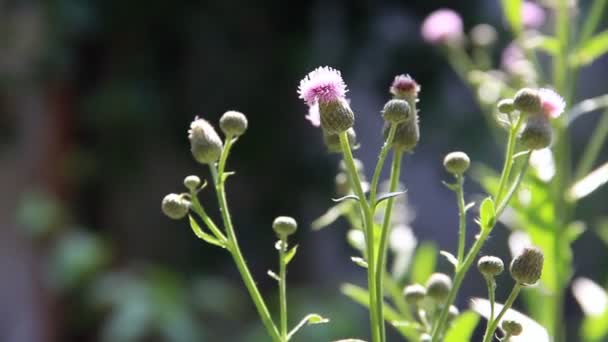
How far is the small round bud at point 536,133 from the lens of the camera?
600mm

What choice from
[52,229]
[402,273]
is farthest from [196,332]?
[402,273]

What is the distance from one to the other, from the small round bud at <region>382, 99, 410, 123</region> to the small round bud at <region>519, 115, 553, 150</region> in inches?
4.0

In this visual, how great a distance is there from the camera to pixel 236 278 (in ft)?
9.46

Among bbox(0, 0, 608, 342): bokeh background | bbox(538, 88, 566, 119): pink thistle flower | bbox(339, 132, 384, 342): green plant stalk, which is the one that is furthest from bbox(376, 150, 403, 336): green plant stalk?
bbox(0, 0, 608, 342): bokeh background

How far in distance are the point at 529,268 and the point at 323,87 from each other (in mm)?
166

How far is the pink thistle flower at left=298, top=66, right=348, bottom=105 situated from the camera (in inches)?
22.1

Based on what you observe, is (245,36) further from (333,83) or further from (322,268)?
(333,83)

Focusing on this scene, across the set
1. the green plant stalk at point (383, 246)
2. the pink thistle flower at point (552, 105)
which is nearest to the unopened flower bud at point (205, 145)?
the green plant stalk at point (383, 246)

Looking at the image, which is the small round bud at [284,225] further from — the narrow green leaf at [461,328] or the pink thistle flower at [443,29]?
the pink thistle flower at [443,29]

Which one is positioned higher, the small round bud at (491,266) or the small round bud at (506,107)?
the small round bud at (506,107)

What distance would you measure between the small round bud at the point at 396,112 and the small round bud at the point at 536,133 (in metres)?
0.10

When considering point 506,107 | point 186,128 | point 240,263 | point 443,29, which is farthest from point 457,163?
point 186,128

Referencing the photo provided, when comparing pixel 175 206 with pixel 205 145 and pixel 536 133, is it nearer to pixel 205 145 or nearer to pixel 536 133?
pixel 205 145

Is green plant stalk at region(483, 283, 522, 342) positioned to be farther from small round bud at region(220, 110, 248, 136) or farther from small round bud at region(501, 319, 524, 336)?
small round bud at region(220, 110, 248, 136)
